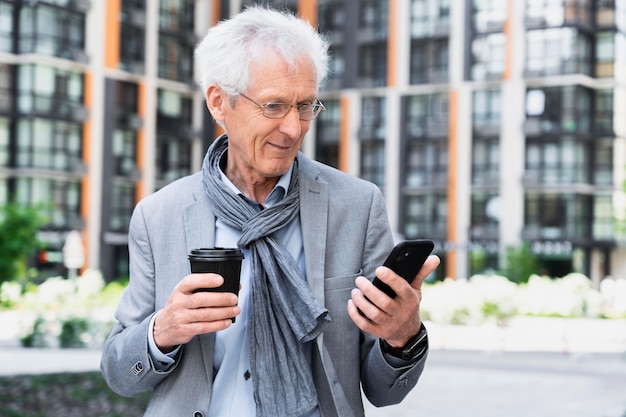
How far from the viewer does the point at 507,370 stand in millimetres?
16797

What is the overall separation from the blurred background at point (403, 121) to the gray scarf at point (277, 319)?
33.9 m

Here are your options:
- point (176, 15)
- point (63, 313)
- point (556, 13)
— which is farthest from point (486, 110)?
point (63, 313)

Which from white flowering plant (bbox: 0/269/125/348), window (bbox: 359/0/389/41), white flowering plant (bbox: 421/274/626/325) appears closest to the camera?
white flowering plant (bbox: 0/269/125/348)

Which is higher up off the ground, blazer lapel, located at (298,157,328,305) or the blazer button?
blazer lapel, located at (298,157,328,305)

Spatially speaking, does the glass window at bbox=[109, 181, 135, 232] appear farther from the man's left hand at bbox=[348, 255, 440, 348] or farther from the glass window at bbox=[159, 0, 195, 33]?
the man's left hand at bbox=[348, 255, 440, 348]

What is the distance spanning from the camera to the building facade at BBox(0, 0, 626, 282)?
3862 cm

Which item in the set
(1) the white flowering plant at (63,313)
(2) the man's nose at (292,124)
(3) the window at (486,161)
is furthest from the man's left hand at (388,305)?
(3) the window at (486,161)

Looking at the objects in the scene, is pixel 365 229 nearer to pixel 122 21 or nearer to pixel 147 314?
pixel 147 314

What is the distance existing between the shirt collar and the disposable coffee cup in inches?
15.4

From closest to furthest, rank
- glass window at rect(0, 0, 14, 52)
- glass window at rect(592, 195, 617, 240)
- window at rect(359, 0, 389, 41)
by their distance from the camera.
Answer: glass window at rect(0, 0, 14, 52) → glass window at rect(592, 195, 617, 240) → window at rect(359, 0, 389, 41)

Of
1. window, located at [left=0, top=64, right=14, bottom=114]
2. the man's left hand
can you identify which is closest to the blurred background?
window, located at [left=0, top=64, right=14, bottom=114]

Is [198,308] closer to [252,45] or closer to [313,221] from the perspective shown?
[313,221]

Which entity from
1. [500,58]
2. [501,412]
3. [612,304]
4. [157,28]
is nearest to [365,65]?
[500,58]

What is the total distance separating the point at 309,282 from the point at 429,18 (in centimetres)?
4299
